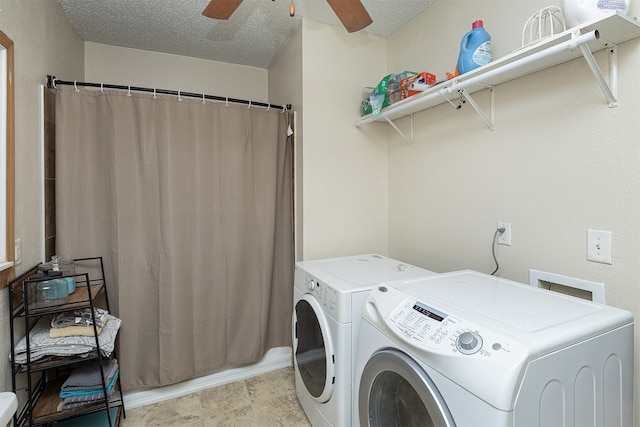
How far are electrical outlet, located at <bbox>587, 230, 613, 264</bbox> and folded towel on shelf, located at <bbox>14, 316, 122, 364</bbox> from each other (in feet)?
7.06

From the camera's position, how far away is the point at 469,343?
0.84 m

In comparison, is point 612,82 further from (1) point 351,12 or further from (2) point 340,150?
(2) point 340,150

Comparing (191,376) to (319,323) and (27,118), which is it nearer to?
(319,323)

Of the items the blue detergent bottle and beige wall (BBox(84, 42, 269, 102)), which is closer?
the blue detergent bottle

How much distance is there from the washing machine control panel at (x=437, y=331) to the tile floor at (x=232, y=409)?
1.16 m

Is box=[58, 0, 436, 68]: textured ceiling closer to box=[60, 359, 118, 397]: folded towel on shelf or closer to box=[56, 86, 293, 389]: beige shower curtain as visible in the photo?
box=[56, 86, 293, 389]: beige shower curtain

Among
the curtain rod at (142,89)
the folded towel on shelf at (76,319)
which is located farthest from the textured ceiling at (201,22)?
the folded towel on shelf at (76,319)

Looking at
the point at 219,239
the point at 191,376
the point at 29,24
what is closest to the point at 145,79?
the point at 29,24

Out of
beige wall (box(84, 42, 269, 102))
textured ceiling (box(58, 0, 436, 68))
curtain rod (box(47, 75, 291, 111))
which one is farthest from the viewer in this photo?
beige wall (box(84, 42, 269, 102))

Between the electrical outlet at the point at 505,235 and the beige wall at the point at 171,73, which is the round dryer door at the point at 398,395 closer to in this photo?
the electrical outlet at the point at 505,235

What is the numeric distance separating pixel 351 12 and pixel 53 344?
6.49 ft

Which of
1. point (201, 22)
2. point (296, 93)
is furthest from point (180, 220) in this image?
point (201, 22)

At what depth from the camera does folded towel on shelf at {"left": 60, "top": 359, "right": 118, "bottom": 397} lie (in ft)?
5.01


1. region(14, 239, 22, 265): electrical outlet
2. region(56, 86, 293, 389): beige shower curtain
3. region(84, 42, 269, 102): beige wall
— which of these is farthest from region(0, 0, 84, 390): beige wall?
region(84, 42, 269, 102): beige wall
